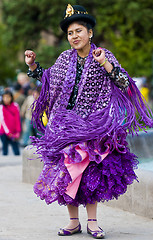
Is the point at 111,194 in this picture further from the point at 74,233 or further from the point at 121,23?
the point at 121,23

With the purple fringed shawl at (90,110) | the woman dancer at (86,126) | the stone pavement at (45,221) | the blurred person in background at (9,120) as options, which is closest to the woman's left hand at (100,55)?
the woman dancer at (86,126)

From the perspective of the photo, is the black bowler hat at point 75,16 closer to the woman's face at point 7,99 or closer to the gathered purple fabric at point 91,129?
the gathered purple fabric at point 91,129

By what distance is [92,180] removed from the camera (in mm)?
5152

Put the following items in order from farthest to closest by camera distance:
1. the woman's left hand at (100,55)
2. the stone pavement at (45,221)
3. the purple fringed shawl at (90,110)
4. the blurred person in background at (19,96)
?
the blurred person in background at (19,96), the stone pavement at (45,221), the purple fringed shawl at (90,110), the woman's left hand at (100,55)

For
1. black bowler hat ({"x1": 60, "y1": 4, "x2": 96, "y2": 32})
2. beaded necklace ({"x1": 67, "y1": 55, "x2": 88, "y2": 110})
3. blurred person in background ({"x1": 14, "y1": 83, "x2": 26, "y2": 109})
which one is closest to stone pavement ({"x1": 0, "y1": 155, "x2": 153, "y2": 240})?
beaded necklace ({"x1": 67, "y1": 55, "x2": 88, "y2": 110})

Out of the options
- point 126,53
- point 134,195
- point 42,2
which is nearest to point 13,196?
point 134,195

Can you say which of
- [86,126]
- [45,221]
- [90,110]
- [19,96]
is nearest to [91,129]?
[86,126]

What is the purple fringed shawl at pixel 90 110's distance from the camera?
204 inches

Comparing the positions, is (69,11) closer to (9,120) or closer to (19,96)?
(9,120)

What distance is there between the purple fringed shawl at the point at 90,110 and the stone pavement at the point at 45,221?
0.72m

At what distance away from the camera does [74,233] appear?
5512 millimetres

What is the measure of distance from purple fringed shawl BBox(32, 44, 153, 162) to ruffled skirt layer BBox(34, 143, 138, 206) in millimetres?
115

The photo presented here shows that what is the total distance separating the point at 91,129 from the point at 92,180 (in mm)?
410

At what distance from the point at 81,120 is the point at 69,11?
915 millimetres
